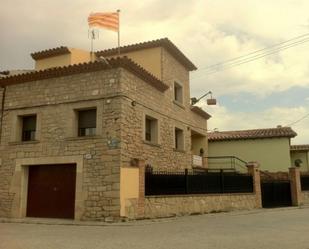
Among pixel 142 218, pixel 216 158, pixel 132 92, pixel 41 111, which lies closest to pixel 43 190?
pixel 41 111

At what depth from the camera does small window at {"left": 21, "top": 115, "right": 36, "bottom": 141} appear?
54.0ft

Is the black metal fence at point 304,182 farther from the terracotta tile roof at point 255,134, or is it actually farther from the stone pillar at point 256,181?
the stone pillar at point 256,181

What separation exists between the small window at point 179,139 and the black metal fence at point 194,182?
8.46 feet

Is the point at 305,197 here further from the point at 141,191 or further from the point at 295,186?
the point at 141,191

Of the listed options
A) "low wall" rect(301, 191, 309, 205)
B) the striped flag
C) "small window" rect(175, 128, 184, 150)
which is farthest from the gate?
the striped flag

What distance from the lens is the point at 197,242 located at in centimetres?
884

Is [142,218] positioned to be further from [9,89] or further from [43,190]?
[9,89]

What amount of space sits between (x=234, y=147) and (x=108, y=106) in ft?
51.4

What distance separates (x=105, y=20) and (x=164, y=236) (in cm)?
932

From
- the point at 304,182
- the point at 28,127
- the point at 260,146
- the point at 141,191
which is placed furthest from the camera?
the point at 260,146

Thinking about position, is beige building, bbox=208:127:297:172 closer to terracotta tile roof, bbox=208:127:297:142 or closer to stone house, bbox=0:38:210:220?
terracotta tile roof, bbox=208:127:297:142

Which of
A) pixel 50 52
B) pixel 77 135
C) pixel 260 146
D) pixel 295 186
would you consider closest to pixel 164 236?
pixel 77 135

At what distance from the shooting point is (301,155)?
32.1 metres

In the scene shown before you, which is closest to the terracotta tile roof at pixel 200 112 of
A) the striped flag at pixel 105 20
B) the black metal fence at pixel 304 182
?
the black metal fence at pixel 304 182
